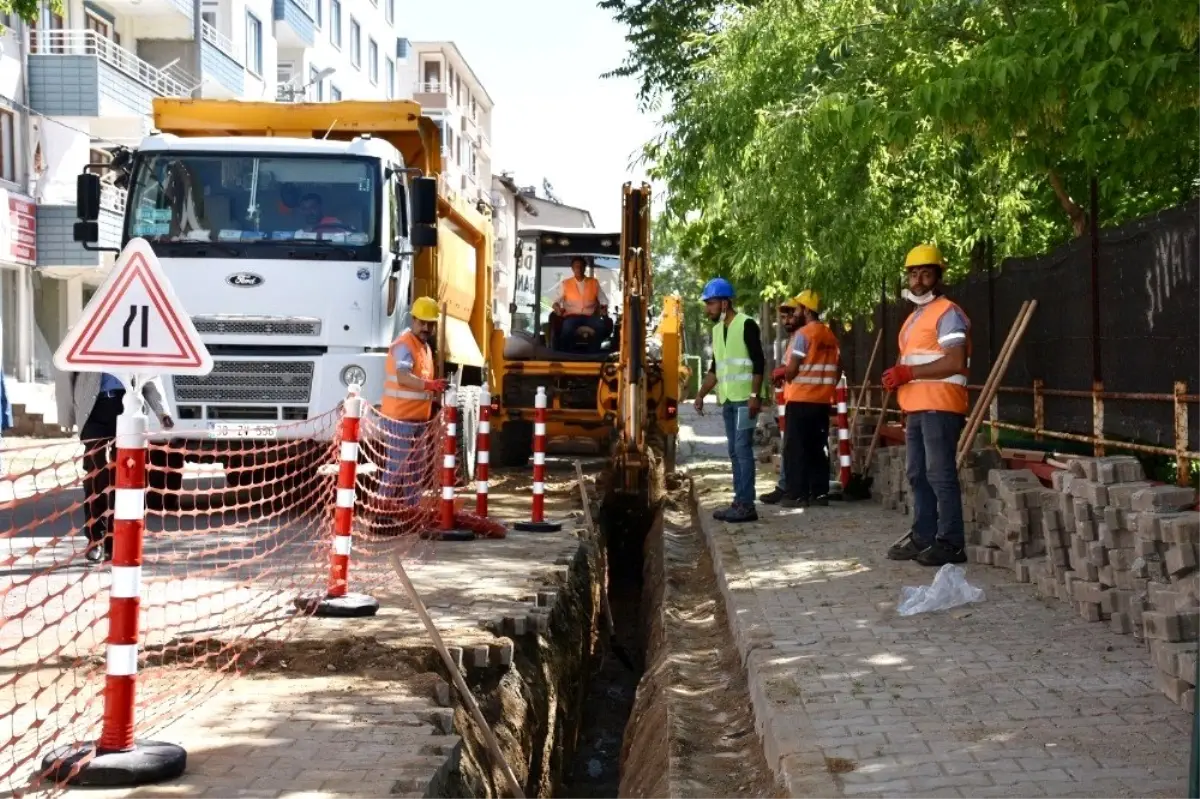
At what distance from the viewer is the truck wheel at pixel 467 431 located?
15336 millimetres

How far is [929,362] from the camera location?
953 cm

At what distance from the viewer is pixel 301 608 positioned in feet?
25.9

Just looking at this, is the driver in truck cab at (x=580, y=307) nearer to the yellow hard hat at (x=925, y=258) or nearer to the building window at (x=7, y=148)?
the yellow hard hat at (x=925, y=258)

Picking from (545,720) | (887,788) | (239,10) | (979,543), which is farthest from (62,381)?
(239,10)

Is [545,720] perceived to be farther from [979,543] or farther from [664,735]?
[979,543]

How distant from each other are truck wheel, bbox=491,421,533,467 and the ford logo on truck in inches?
252

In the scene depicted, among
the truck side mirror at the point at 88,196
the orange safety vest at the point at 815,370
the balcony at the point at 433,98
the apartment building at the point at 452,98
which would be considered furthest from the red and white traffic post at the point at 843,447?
the balcony at the point at 433,98

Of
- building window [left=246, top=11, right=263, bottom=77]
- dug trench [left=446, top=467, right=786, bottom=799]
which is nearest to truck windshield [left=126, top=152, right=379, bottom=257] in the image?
dug trench [left=446, top=467, right=786, bottom=799]

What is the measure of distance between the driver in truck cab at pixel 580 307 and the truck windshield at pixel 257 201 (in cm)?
568

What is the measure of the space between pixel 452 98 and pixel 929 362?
6357cm

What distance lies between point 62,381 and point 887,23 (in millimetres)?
7401

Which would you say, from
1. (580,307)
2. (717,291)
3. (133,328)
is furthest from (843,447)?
(133,328)

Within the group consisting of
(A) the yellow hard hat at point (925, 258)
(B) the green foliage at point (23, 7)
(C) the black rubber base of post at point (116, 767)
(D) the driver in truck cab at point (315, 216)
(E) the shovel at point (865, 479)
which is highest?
(B) the green foliage at point (23, 7)

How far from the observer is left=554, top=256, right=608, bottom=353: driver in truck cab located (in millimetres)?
17953
